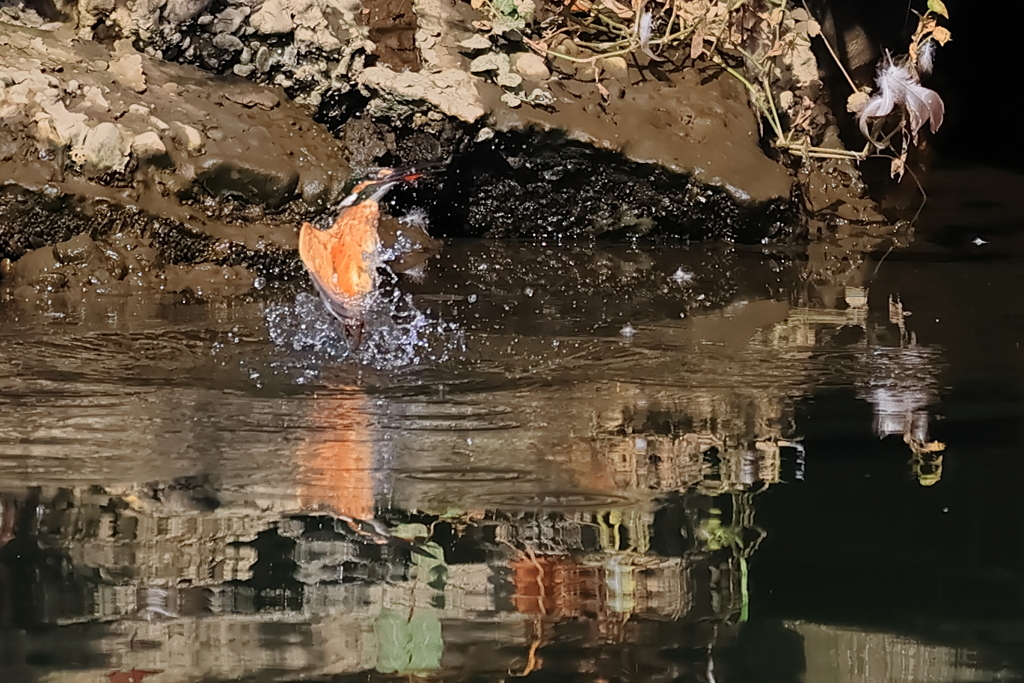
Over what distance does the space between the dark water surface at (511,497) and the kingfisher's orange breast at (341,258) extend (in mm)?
173

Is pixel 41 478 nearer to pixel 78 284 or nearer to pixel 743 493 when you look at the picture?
pixel 743 493

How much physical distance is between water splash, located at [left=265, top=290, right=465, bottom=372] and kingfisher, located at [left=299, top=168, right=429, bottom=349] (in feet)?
0.16

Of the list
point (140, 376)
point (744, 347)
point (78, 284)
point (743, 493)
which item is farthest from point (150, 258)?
point (743, 493)

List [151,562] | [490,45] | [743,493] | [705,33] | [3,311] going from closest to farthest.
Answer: [151,562], [743,493], [3,311], [490,45], [705,33]

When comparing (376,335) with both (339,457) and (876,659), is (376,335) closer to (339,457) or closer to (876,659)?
(339,457)

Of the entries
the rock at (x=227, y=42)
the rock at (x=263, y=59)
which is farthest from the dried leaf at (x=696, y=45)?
the rock at (x=227, y=42)

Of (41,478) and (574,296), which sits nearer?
(41,478)

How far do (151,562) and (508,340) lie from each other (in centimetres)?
165

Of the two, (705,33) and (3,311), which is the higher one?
(705,33)

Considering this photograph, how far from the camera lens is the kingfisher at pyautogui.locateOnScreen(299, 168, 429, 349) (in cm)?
346

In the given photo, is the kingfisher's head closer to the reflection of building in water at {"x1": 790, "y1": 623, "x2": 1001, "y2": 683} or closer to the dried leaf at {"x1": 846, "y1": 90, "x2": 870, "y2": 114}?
the dried leaf at {"x1": 846, "y1": 90, "x2": 870, "y2": 114}

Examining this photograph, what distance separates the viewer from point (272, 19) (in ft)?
14.8

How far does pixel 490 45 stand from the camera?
187 inches

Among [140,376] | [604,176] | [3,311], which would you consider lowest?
[140,376]
